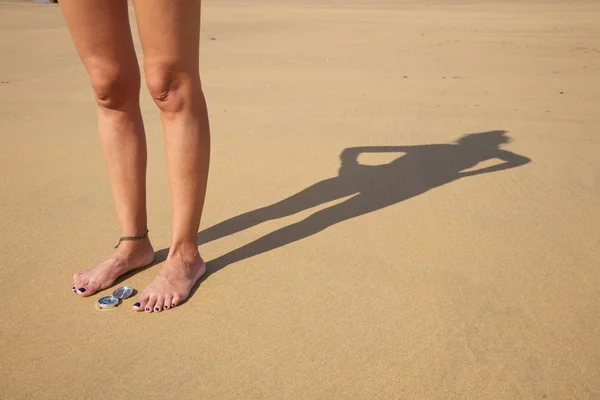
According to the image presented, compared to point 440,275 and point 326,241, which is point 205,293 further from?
point 440,275

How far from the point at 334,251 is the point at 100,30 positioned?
1.25m

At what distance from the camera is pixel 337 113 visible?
4.82 meters

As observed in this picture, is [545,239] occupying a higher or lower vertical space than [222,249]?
higher

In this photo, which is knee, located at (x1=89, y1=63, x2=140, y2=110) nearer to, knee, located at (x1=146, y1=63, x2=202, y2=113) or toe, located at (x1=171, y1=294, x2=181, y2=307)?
knee, located at (x1=146, y1=63, x2=202, y2=113)

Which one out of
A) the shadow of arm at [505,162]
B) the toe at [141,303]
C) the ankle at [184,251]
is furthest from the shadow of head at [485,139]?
the toe at [141,303]

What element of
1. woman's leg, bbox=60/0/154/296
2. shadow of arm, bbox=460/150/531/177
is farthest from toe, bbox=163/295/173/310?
shadow of arm, bbox=460/150/531/177

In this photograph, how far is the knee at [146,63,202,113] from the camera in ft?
6.22

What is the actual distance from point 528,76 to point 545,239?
441cm

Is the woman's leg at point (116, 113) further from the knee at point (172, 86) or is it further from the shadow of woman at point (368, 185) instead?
the shadow of woman at point (368, 185)

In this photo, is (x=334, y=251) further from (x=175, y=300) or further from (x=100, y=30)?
(x=100, y=30)

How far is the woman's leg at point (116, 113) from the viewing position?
1.92m

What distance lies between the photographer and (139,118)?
86.3 inches

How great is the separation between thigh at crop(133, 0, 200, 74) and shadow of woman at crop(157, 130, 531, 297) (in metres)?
0.84

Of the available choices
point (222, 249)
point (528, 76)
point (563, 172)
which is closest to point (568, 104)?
point (528, 76)
